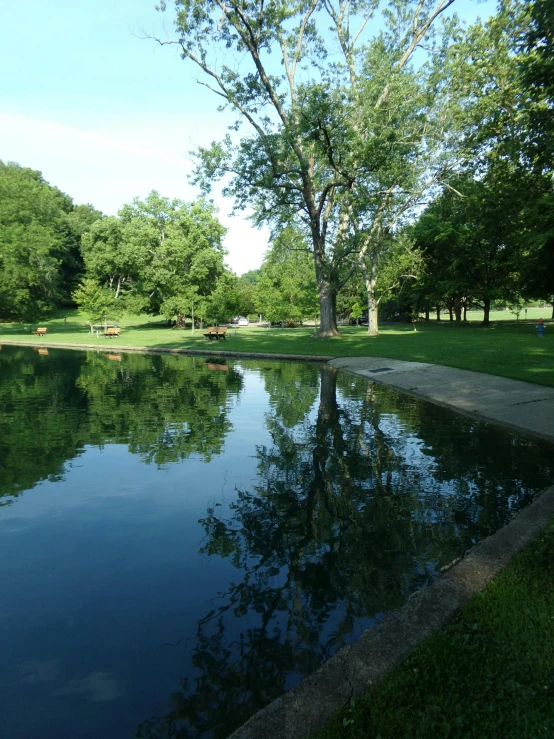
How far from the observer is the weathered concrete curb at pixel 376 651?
2693 millimetres

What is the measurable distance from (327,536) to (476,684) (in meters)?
2.57

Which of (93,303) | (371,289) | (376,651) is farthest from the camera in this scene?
(93,303)

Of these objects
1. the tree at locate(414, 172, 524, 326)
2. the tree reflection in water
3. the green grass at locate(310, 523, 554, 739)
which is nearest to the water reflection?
the tree reflection in water

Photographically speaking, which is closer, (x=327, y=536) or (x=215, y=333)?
(x=327, y=536)

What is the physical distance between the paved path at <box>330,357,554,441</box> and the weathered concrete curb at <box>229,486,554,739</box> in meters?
5.93

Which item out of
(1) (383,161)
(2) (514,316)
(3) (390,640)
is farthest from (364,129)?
(2) (514,316)

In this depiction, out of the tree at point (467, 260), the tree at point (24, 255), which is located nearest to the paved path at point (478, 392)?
the tree at point (467, 260)

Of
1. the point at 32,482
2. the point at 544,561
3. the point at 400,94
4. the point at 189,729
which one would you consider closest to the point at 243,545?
the point at 189,729

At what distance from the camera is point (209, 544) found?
206 inches

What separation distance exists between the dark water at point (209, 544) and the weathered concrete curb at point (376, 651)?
1.04ft

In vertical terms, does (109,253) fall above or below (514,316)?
above

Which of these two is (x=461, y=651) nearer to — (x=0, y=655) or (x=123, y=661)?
(x=123, y=661)

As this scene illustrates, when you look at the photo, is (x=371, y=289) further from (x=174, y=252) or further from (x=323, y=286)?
(x=174, y=252)

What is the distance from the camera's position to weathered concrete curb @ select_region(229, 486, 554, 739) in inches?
106
